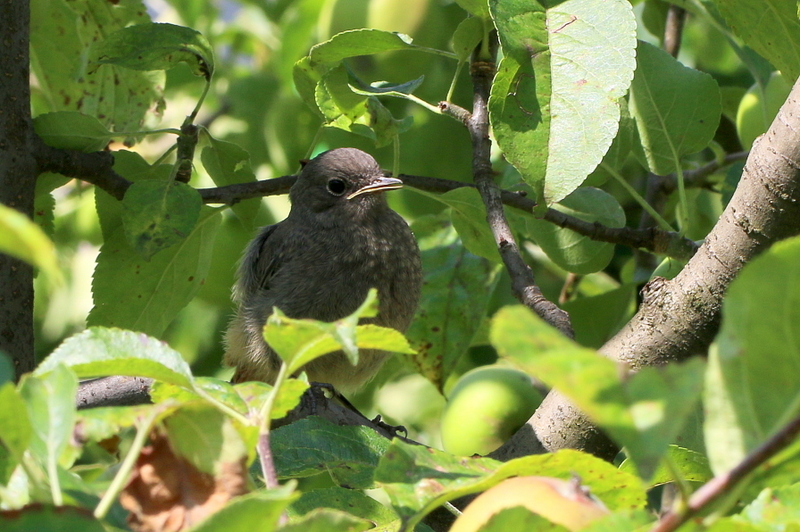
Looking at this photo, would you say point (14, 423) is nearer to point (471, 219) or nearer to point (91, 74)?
point (471, 219)

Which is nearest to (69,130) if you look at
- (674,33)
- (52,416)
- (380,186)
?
(380,186)

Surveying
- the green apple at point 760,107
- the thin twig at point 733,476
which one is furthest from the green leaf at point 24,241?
the green apple at point 760,107

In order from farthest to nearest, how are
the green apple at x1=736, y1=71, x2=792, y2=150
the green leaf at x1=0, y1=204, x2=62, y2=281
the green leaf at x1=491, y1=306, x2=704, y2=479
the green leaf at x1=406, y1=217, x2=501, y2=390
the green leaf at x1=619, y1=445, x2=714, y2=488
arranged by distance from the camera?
the green leaf at x1=406, y1=217, x2=501, y2=390, the green apple at x1=736, y1=71, x2=792, y2=150, the green leaf at x1=619, y1=445, x2=714, y2=488, the green leaf at x1=491, y1=306, x2=704, y2=479, the green leaf at x1=0, y1=204, x2=62, y2=281

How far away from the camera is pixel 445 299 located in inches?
142

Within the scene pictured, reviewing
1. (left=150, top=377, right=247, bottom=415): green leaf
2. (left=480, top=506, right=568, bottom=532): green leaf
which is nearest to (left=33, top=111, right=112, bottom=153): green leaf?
(left=150, top=377, right=247, bottom=415): green leaf

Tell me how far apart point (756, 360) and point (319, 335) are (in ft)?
1.72

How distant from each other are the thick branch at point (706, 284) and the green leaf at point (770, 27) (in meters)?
0.38

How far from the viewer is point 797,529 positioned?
1036 mm

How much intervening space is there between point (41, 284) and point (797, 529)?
433 cm

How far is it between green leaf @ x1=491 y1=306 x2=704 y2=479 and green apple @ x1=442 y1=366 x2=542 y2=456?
2.19 metres

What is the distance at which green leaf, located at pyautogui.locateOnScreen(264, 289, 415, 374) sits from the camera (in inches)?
43.1

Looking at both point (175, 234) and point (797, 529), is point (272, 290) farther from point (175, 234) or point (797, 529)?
point (797, 529)

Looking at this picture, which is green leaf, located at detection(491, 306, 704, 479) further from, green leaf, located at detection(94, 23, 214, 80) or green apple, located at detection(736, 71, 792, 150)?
green apple, located at detection(736, 71, 792, 150)

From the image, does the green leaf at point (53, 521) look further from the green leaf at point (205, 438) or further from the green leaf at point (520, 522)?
the green leaf at point (520, 522)
